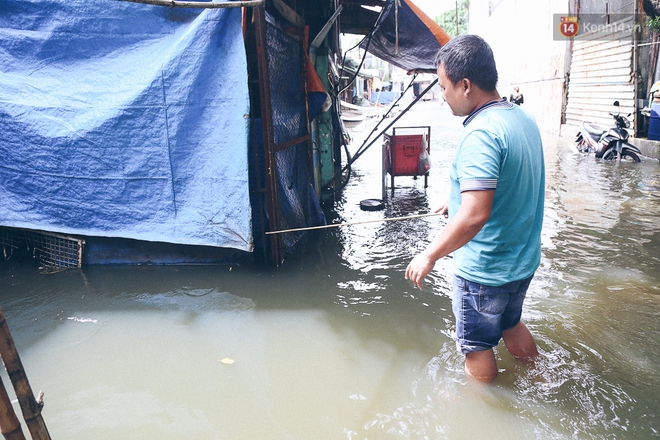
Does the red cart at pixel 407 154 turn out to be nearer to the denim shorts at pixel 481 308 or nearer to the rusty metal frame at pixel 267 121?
the rusty metal frame at pixel 267 121

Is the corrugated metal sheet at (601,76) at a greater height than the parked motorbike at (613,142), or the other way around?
the corrugated metal sheet at (601,76)

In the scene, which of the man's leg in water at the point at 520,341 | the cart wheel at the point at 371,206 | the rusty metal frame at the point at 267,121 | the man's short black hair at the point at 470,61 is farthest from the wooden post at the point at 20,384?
the cart wheel at the point at 371,206

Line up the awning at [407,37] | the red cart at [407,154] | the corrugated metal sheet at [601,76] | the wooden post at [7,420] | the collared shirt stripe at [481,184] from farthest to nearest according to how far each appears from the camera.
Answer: the corrugated metal sheet at [601,76]
the red cart at [407,154]
the awning at [407,37]
the collared shirt stripe at [481,184]
the wooden post at [7,420]

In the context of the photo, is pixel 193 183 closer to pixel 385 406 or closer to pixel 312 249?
pixel 312 249

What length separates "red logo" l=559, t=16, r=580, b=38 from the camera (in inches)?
546

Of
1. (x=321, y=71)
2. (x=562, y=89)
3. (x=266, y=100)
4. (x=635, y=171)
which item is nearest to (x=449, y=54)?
(x=266, y=100)

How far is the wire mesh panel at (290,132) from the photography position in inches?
178

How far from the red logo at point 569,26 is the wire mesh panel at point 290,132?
12278mm

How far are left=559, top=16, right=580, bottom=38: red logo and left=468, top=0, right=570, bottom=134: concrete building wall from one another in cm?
31

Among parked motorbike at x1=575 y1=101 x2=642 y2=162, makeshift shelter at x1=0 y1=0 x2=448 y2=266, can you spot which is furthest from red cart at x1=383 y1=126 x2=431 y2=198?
parked motorbike at x1=575 y1=101 x2=642 y2=162

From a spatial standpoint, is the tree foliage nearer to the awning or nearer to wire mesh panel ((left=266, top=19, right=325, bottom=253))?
the awning

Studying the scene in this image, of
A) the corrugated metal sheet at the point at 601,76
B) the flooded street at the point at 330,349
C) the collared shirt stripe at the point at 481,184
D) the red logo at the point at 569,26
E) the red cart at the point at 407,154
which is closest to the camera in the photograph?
the collared shirt stripe at the point at 481,184

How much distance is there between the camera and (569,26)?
14031 millimetres

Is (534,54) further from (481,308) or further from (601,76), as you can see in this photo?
(481,308)
